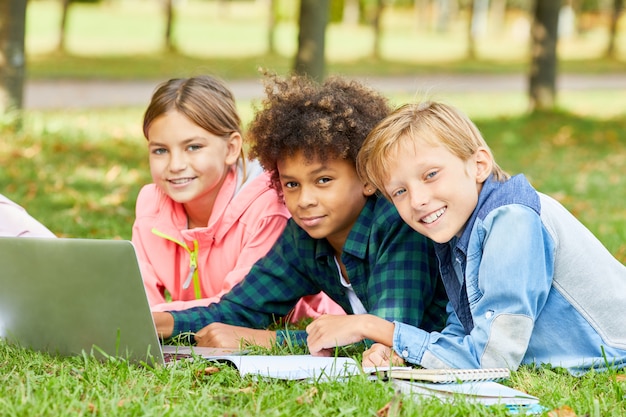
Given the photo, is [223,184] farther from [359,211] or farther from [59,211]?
[59,211]

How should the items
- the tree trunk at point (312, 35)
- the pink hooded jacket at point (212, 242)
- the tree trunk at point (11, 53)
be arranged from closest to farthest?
the pink hooded jacket at point (212, 242) < the tree trunk at point (11, 53) < the tree trunk at point (312, 35)

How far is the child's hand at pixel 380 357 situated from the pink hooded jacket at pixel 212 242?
3.06 ft

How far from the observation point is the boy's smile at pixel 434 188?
9.80ft

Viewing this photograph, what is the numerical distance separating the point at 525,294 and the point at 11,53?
7635mm

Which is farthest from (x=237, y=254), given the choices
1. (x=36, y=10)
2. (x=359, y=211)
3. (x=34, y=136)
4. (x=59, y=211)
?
(x=36, y=10)

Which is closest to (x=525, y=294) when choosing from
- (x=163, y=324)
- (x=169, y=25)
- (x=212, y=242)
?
(x=163, y=324)

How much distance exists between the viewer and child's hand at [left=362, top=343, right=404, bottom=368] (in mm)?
2963

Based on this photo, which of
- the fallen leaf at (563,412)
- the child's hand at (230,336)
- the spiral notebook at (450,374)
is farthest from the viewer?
the child's hand at (230,336)

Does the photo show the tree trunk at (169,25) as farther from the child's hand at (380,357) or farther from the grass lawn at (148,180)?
the child's hand at (380,357)

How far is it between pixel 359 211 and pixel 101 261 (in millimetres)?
1101

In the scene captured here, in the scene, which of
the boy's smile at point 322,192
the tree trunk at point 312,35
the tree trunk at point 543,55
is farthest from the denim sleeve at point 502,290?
the tree trunk at point 543,55

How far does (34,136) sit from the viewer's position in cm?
905

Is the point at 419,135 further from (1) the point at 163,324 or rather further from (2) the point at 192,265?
(2) the point at 192,265

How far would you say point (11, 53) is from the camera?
9.16 metres
